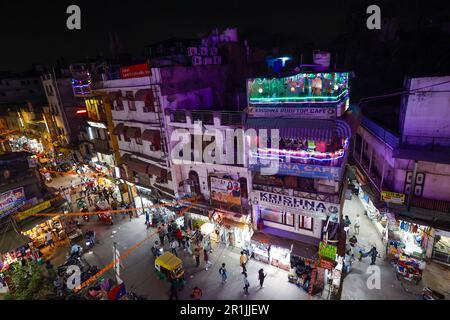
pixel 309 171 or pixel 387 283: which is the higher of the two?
pixel 309 171

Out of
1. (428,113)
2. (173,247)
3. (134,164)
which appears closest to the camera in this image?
(428,113)

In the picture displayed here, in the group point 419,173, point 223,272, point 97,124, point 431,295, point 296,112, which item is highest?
point 296,112

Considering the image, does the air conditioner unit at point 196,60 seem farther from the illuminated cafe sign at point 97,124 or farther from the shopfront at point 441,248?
the shopfront at point 441,248

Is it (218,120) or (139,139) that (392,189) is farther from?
(139,139)

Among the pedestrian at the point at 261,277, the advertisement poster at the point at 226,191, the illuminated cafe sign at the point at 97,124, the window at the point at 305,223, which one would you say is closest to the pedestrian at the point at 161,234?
the advertisement poster at the point at 226,191

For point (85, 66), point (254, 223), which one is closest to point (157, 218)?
point (254, 223)

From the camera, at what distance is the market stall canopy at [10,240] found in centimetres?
1952

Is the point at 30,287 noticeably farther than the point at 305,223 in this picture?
No

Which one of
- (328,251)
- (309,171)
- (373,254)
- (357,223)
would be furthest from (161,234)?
(357,223)

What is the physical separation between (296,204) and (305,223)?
2.05 meters

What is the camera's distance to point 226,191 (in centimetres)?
2188

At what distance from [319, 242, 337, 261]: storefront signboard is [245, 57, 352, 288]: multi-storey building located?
6 centimetres

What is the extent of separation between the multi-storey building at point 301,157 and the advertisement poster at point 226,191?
6.88 feet

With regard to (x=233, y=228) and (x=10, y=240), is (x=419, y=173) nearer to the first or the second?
(x=233, y=228)
